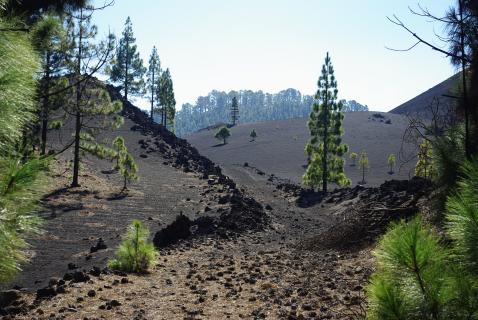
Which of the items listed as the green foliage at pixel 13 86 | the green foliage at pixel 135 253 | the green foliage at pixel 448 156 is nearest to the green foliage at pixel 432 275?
the green foliage at pixel 13 86

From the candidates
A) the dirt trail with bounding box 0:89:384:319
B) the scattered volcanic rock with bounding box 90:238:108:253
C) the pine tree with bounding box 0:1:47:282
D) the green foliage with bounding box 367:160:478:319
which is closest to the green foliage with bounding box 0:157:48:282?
the pine tree with bounding box 0:1:47:282

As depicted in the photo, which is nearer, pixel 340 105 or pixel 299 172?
pixel 340 105

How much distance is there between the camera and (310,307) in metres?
5.96

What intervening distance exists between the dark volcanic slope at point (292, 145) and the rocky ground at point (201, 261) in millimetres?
28657

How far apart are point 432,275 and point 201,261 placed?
9.10 metres

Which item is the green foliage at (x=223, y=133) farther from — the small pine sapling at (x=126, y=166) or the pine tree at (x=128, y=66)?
the small pine sapling at (x=126, y=166)

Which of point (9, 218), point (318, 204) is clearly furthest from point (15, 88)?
point (318, 204)

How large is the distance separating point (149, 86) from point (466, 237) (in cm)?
6746

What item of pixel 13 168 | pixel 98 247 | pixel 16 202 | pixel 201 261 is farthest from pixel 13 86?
pixel 98 247

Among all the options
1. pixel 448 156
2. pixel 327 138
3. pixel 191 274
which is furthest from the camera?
pixel 327 138

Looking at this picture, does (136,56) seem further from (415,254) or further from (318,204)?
(415,254)

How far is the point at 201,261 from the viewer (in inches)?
421

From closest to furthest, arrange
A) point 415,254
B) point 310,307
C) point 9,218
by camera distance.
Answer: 1. point 415,254
2. point 9,218
3. point 310,307

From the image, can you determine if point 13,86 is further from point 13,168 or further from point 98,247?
point 98,247
